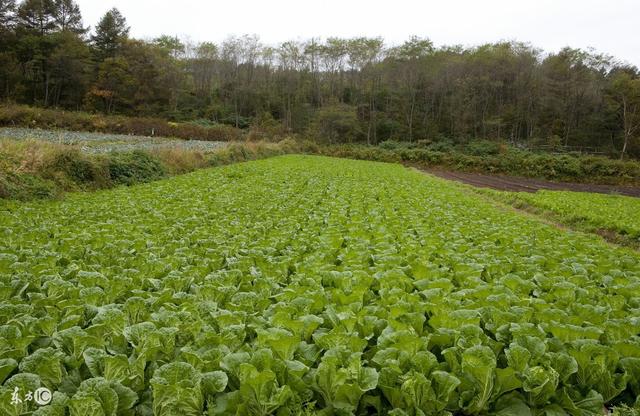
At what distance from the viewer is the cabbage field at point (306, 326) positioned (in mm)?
2652

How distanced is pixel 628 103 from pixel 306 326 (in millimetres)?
58067

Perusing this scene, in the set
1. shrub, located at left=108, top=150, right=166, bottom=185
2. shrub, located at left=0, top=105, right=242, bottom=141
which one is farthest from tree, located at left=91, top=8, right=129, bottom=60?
shrub, located at left=108, top=150, right=166, bottom=185

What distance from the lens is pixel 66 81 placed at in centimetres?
4906

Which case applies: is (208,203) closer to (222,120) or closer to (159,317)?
(159,317)

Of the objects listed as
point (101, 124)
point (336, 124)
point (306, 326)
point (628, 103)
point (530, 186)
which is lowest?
point (306, 326)

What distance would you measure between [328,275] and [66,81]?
56626 millimetres

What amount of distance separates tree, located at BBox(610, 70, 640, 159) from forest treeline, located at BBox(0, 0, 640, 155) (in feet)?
0.46

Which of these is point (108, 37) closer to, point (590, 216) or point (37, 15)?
point (37, 15)

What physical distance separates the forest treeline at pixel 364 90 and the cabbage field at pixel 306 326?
161 ft

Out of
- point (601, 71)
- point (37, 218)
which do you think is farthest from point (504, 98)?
point (37, 218)

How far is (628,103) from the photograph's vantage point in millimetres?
46750

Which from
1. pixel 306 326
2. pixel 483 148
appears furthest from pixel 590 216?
pixel 483 148

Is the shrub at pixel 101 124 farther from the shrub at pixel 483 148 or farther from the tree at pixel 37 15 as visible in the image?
the shrub at pixel 483 148

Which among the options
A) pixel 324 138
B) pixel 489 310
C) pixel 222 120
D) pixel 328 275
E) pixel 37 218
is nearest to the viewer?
pixel 489 310
